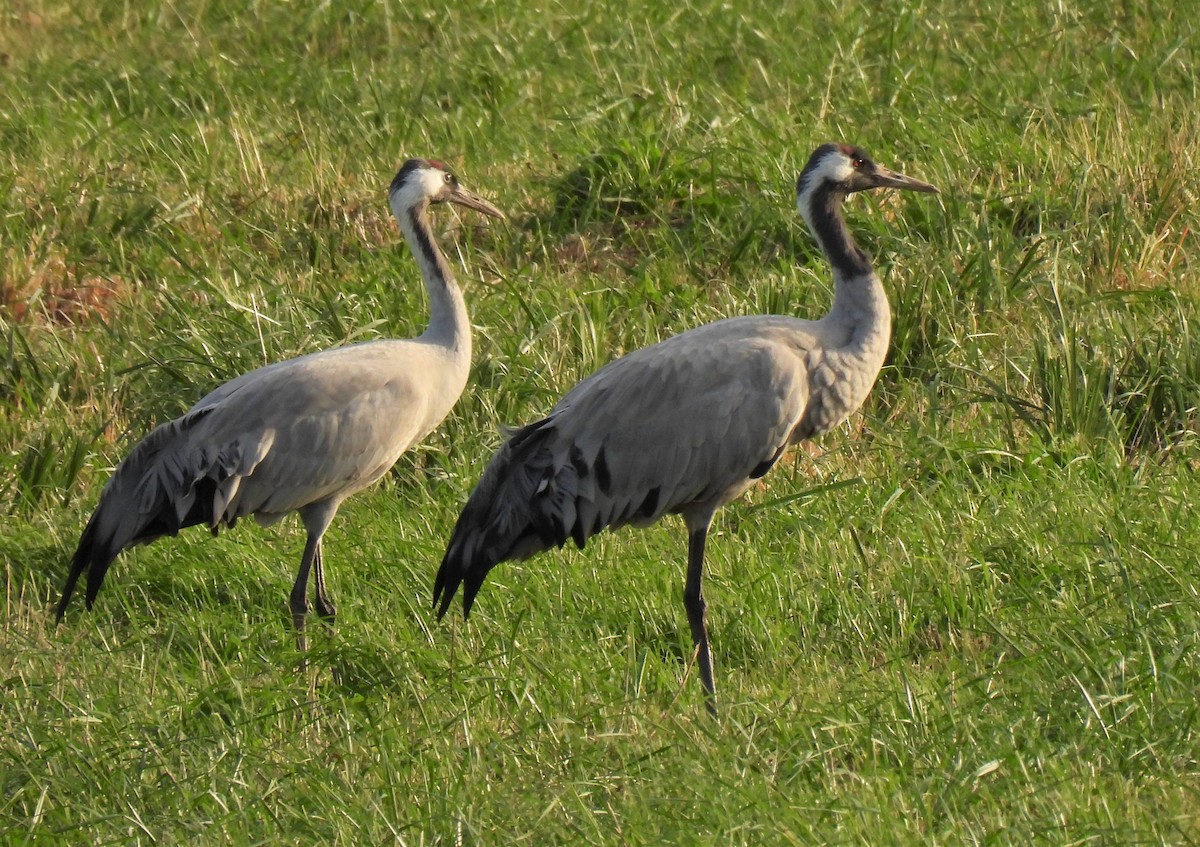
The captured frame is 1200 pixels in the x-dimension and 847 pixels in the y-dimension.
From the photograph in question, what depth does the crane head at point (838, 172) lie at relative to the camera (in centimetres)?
553

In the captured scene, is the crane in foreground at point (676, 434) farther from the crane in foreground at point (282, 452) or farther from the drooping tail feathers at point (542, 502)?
the crane in foreground at point (282, 452)

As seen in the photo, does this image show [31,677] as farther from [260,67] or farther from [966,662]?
[260,67]

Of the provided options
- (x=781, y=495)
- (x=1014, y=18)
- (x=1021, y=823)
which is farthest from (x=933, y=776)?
(x=1014, y=18)

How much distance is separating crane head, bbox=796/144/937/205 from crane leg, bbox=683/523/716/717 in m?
1.10

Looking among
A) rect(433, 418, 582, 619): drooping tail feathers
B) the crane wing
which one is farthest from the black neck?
rect(433, 418, 582, 619): drooping tail feathers

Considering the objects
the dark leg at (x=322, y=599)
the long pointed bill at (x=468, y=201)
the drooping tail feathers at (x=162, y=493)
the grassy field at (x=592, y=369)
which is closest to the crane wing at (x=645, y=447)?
the grassy field at (x=592, y=369)

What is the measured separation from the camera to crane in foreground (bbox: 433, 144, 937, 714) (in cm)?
503

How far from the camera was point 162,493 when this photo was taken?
5.53 metres

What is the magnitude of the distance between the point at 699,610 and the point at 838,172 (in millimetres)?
1454

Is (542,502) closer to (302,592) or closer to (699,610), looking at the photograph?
(699,610)

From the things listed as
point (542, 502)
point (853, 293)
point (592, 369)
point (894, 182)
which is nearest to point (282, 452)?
point (542, 502)

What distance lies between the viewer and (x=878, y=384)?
6.50 metres

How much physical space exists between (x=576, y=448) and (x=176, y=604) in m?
1.40

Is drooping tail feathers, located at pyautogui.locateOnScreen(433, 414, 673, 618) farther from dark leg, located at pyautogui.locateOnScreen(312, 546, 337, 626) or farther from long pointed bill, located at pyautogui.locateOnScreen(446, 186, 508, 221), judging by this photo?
long pointed bill, located at pyautogui.locateOnScreen(446, 186, 508, 221)
